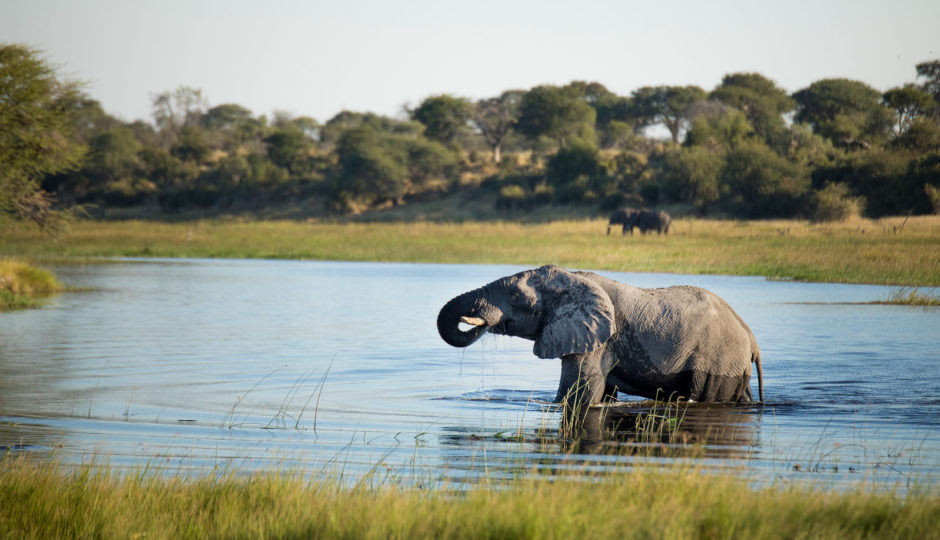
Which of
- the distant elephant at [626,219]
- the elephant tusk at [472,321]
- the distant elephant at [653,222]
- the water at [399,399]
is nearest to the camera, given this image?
the water at [399,399]

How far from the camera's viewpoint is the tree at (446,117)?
3123 inches

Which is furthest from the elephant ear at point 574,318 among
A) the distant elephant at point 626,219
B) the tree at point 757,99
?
the tree at point 757,99

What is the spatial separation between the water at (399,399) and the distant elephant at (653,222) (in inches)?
786

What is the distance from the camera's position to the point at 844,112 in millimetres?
64000

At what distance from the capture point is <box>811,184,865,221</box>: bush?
129 feet

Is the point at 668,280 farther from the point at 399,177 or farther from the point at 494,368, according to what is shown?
the point at 399,177

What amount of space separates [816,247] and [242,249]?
75.1ft

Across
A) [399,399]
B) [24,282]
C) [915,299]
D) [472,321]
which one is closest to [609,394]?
[472,321]

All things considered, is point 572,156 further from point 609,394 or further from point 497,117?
point 609,394

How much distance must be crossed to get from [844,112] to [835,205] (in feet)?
87.9

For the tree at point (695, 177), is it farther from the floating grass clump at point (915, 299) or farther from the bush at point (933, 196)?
the floating grass clump at point (915, 299)

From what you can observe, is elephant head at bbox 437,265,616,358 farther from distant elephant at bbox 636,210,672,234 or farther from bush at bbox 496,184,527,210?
bush at bbox 496,184,527,210

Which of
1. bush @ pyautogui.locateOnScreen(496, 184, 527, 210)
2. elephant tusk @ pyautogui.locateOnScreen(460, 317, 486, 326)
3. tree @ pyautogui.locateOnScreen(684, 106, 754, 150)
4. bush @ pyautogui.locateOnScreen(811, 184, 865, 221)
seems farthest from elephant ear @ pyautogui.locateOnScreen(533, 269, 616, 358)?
bush @ pyautogui.locateOnScreen(496, 184, 527, 210)

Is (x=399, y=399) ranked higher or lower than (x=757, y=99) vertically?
lower
